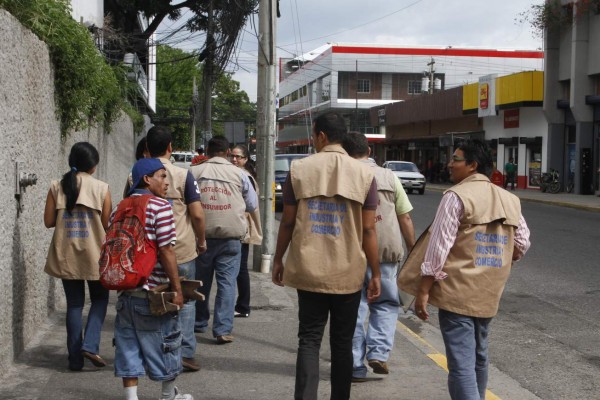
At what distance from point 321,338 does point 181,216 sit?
69.0 inches

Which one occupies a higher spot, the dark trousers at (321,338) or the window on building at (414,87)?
the window on building at (414,87)

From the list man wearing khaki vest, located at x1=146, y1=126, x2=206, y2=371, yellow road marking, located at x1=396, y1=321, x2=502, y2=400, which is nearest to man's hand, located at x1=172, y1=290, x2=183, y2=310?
man wearing khaki vest, located at x1=146, y1=126, x2=206, y2=371

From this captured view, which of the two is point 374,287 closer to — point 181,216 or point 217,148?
point 181,216

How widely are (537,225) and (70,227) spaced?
1573cm

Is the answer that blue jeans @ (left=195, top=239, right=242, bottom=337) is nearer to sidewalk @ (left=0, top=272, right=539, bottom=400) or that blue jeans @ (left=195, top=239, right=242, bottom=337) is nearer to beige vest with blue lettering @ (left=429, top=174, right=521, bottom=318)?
sidewalk @ (left=0, top=272, right=539, bottom=400)

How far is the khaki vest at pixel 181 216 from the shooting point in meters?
6.23

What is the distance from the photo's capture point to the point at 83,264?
21.0 feet

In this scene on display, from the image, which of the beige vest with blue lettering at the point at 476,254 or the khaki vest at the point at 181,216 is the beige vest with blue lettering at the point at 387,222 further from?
the beige vest with blue lettering at the point at 476,254

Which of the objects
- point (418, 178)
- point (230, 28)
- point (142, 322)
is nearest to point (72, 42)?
point (142, 322)

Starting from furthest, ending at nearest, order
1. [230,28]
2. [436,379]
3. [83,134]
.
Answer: [230,28] < [83,134] < [436,379]

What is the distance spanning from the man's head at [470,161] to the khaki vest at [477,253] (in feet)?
0.25

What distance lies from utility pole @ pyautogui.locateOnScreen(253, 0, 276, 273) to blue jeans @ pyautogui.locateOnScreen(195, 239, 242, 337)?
435 cm

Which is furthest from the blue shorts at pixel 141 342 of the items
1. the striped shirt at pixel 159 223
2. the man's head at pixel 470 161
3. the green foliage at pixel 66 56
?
the green foliage at pixel 66 56

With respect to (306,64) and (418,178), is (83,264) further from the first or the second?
(306,64)
